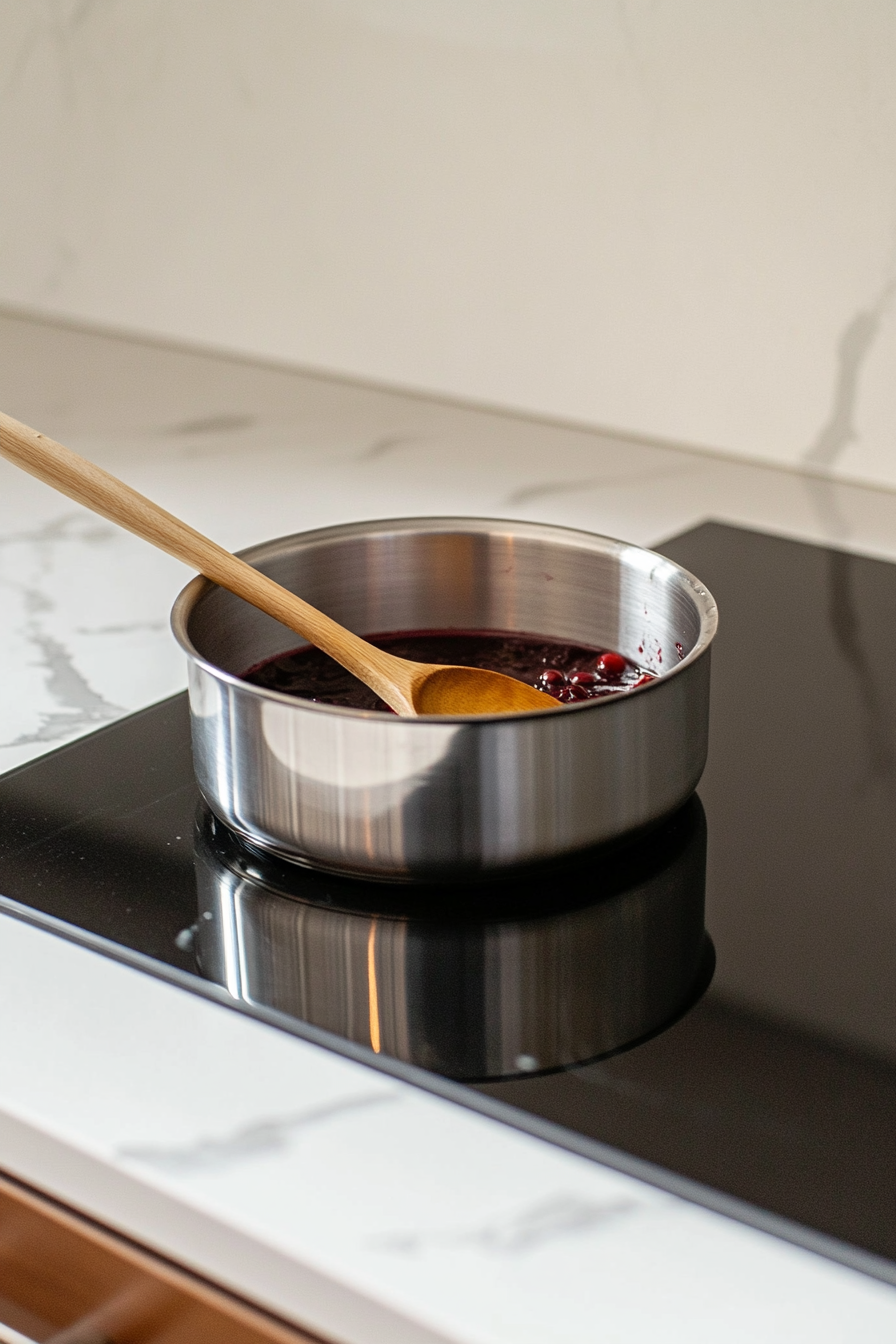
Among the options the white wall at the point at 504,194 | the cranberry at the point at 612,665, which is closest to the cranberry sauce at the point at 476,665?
the cranberry at the point at 612,665

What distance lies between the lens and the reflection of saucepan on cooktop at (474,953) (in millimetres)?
533

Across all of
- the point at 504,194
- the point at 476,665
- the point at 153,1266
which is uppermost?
the point at 504,194

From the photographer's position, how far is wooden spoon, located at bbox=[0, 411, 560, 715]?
25.2 inches

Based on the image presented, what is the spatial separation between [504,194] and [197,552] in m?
0.75

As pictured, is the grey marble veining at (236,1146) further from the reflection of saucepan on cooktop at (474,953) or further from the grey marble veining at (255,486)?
the grey marble veining at (255,486)

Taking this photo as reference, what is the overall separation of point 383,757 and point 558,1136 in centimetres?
15

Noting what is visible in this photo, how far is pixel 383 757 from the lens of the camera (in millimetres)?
549

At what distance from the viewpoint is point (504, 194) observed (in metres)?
1.29

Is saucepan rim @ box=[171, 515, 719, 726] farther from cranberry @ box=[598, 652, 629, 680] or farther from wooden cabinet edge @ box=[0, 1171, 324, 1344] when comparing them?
wooden cabinet edge @ box=[0, 1171, 324, 1344]

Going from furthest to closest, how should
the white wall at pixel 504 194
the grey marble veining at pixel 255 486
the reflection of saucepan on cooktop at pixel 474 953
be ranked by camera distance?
the white wall at pixel 504 194 < the grey marble veining at pixel 255 486 < the reflection of saucepan on cooktop at pixel 474 953

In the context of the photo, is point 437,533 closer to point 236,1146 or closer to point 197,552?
point 197,552

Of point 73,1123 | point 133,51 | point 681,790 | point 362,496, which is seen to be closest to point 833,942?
point 681,790

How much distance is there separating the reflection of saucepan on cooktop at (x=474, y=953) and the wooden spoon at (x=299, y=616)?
8cm

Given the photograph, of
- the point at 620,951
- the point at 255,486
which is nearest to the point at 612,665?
the point at 620,951
